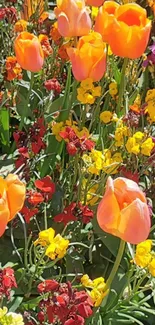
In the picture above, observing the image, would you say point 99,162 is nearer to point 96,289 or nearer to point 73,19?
point 96,289

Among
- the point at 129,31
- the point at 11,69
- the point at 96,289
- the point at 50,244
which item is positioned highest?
the point at 129,31

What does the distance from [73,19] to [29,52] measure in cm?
16

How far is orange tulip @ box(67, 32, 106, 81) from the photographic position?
1.63 metres

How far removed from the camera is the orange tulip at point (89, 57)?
1626 millimetres

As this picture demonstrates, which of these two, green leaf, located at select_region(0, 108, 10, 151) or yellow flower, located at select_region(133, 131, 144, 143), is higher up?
yellow flower, located at select_region(133, 131, 144, 143)

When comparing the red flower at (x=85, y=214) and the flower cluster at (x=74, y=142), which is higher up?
the flower cluster at (x=74, y=142)

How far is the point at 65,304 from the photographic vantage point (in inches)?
48.3

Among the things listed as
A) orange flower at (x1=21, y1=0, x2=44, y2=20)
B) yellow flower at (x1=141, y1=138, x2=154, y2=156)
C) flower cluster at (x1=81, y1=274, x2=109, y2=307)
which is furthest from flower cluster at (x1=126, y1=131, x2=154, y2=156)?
A: orange flower at (x1=21, y1=0, x2=44, y2=20)

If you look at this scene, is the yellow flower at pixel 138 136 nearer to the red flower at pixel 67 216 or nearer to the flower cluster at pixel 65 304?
the red flower at pixel 67 216

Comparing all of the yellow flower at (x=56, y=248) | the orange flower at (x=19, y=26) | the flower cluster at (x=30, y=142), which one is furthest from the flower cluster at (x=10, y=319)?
the orange flower at (x=19, y=26)

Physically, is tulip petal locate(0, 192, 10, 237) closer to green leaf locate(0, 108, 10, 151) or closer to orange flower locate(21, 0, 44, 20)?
green leaf locate(0, 108, 10, 151)

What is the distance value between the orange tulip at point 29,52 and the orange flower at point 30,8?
0.65 meters

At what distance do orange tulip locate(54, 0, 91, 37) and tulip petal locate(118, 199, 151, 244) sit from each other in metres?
0.68

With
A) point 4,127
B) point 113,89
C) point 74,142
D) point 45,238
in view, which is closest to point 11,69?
point 4,127
